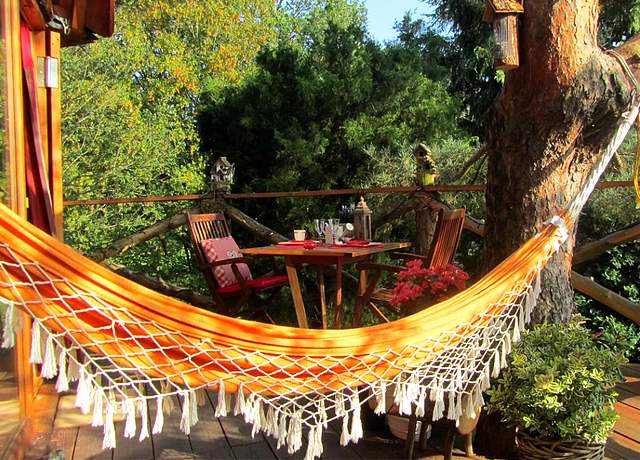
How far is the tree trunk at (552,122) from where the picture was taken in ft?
7.24

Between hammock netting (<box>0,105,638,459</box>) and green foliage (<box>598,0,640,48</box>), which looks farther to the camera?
green foliage (<box>598,0,640,48</box>)

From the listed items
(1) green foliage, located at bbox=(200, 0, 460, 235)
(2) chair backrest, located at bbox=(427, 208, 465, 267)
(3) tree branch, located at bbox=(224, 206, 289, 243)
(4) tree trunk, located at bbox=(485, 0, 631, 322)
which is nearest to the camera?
(4) tree trunk, located at bbox=(485, 0, 631, 322)

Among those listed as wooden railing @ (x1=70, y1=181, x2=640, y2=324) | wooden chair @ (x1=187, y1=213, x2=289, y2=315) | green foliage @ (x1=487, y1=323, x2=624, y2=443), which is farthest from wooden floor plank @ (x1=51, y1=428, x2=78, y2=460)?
wooden railing @ (x1=70, y1=181, x2=640, y2=324)

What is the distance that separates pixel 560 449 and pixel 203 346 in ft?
3.84

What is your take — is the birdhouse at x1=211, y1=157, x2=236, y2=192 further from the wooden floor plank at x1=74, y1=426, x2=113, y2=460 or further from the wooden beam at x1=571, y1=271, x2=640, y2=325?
the wooden beam at x1=571, y1=271, x2=640, y2=325

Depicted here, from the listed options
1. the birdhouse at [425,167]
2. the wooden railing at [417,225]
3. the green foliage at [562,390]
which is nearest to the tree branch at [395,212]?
the wooden railing at [417,225]

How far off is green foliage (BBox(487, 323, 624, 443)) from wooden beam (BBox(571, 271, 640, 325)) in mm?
1536

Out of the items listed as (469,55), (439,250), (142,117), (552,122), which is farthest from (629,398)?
(469,55)

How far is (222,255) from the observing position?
13.1ft

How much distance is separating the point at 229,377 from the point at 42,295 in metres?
0.42

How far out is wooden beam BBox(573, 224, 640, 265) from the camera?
3486mm

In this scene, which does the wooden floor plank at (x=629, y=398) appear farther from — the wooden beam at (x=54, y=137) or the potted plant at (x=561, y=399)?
the wooden beam at (x=54, y=137)

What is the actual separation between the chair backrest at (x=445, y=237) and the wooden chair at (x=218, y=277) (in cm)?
104

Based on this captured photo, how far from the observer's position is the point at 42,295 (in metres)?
1.22
